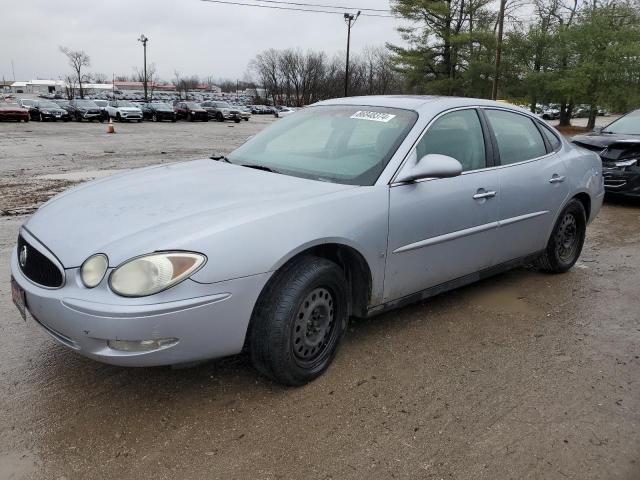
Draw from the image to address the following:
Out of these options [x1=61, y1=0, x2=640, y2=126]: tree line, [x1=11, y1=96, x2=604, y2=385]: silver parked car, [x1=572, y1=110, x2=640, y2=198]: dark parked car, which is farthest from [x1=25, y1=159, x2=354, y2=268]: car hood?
[x1=61, y1=0, x2=640, y2=126]: tree line

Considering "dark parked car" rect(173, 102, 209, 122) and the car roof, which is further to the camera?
"dark parked car" rect(173, 102, 209, 122)

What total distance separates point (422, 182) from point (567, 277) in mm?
2430

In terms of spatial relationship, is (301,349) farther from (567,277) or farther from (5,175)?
(5,175)

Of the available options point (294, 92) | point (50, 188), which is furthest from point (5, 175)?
point (294, 92)

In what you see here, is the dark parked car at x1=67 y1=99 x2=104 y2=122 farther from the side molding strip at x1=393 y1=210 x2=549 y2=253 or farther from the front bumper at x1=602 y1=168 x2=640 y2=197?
the side molding strip at x1=393 y1=210 x2=549 y2=253

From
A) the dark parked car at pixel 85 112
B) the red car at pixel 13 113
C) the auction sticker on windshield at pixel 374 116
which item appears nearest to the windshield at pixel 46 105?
the dark parked car at pixel 85 112

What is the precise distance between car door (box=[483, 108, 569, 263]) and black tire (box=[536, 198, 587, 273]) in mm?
201

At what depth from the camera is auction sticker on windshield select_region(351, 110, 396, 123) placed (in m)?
3.70

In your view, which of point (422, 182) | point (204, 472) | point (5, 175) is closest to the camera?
point (204, 472)

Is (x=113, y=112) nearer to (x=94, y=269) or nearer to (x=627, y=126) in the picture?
(x=627, y=126)

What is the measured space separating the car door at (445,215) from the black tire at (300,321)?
1.43 ft

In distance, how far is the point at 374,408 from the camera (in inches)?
111

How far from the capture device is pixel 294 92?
88000 millimetres

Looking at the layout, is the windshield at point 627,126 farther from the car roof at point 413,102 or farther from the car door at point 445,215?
the car door at point 445,215
